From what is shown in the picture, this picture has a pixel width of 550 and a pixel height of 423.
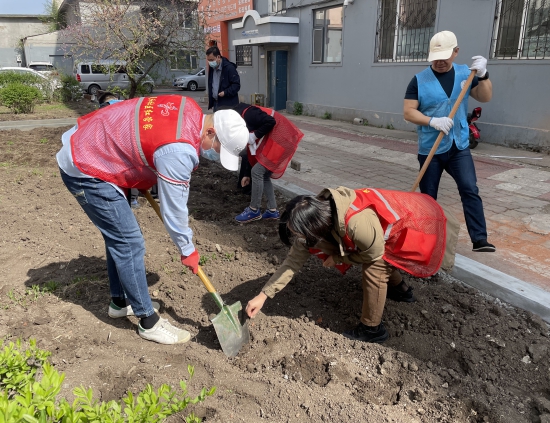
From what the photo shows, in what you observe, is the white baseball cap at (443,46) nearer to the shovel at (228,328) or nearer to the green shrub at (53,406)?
the shovel at (228,328)

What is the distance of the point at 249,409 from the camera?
215 centimetres

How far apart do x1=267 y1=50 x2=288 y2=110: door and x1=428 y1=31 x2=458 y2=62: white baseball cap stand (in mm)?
10738

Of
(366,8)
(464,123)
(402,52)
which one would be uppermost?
(366,8)

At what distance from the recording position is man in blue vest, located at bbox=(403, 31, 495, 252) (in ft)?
11.1

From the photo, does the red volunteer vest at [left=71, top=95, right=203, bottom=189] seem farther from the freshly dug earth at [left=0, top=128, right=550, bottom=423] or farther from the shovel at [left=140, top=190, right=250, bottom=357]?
the freshly dug earth at [left=0, top=128, right=550, bottom=423]

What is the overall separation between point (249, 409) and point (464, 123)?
8.60ft

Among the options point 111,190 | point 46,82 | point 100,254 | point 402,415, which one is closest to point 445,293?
point 402,415

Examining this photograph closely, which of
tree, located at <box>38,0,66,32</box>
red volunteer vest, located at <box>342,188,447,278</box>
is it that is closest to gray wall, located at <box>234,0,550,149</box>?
red volunteer vest, located at <box>342,188,447,278</box>

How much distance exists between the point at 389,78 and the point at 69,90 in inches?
494

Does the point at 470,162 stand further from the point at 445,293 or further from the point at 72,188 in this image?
the point at 72,188

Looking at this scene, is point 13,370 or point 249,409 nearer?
point 13,370

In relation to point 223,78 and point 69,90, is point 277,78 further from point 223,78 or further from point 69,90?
point 69,90

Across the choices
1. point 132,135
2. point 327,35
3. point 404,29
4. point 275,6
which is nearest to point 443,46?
point 132,135

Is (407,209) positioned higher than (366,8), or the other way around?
(366,8)
